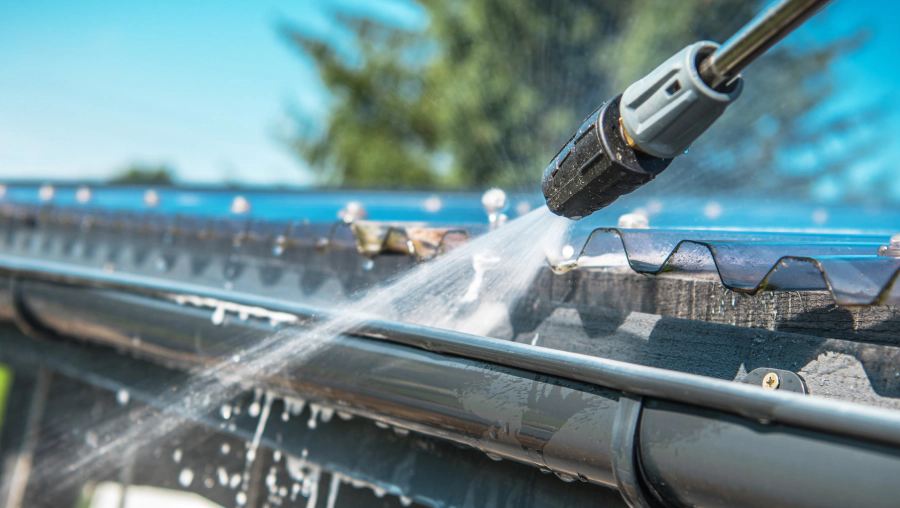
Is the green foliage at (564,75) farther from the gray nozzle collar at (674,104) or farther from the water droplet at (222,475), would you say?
the gray nozzle collar at (674,104)

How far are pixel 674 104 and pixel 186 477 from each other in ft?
7.10

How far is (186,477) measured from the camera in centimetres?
225

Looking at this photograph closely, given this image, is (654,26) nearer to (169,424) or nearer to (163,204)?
(163,204)

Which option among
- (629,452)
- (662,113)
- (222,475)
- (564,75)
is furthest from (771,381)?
(564,75)

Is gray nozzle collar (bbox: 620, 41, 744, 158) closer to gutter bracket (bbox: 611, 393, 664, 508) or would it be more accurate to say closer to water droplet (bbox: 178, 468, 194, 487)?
gutter bracket (bbox: 611, 393, 664, 508)

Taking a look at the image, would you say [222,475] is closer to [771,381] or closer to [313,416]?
[313,416]

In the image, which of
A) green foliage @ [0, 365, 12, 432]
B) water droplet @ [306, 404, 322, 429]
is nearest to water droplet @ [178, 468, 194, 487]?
water droplet @ [306, 404, 322, 429]

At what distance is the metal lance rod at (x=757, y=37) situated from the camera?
2.47 feet

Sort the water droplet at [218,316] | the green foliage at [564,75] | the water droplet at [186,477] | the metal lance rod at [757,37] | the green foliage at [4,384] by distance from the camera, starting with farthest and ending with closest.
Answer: the green foliage at [564,75]
the green foliage at [4,384]
the water droplet at [186,477]
the water droplet at [218,316]
the metal lance rod at [757,37]

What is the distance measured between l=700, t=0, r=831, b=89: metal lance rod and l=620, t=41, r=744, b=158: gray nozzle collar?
0.9 inches

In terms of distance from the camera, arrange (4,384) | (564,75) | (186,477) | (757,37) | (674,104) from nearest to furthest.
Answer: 1. (757,37)
2. (674,104)
3. (186,477)
4. (4,384)
5. (564,75)

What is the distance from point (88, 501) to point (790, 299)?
2866mm

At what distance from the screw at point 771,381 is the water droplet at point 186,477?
78.4 inches

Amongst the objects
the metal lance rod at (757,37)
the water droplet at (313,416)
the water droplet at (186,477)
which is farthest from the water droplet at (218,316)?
the metal lance rod at (757,37)
